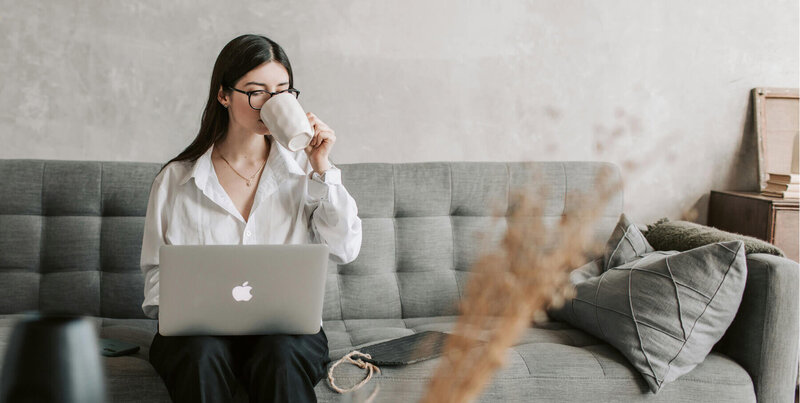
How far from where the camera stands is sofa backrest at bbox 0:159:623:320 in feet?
6.79

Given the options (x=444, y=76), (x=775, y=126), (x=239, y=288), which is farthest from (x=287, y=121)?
(x=775, y=126)

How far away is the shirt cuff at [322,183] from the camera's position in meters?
1.75

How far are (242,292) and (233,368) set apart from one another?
0.32 m

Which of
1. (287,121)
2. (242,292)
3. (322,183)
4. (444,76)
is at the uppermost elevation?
(444,76)

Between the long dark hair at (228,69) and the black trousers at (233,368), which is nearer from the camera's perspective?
the black trousers at (233,368)

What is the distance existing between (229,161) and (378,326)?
689 millimetres

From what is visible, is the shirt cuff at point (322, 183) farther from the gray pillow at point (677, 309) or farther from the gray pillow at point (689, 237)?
the gray pillow at point (689, 237)

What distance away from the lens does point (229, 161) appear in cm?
187

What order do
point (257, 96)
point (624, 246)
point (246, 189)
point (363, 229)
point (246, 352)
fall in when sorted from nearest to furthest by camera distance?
1. point (246, 352)
2. point (257, 96)
3. point (246, 189)
4. point (624, 246)
5. point (363, 229)

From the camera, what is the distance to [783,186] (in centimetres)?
266

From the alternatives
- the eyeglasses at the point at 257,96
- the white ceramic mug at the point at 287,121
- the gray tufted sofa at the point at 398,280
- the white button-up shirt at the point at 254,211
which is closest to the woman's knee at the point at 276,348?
the gray tufted sofa at the point at 398,280

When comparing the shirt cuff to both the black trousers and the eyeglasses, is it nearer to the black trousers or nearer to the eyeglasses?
the eyeglasses

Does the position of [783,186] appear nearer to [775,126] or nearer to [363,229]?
[775,126]

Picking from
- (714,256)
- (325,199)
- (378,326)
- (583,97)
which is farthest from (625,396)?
(583,97)
